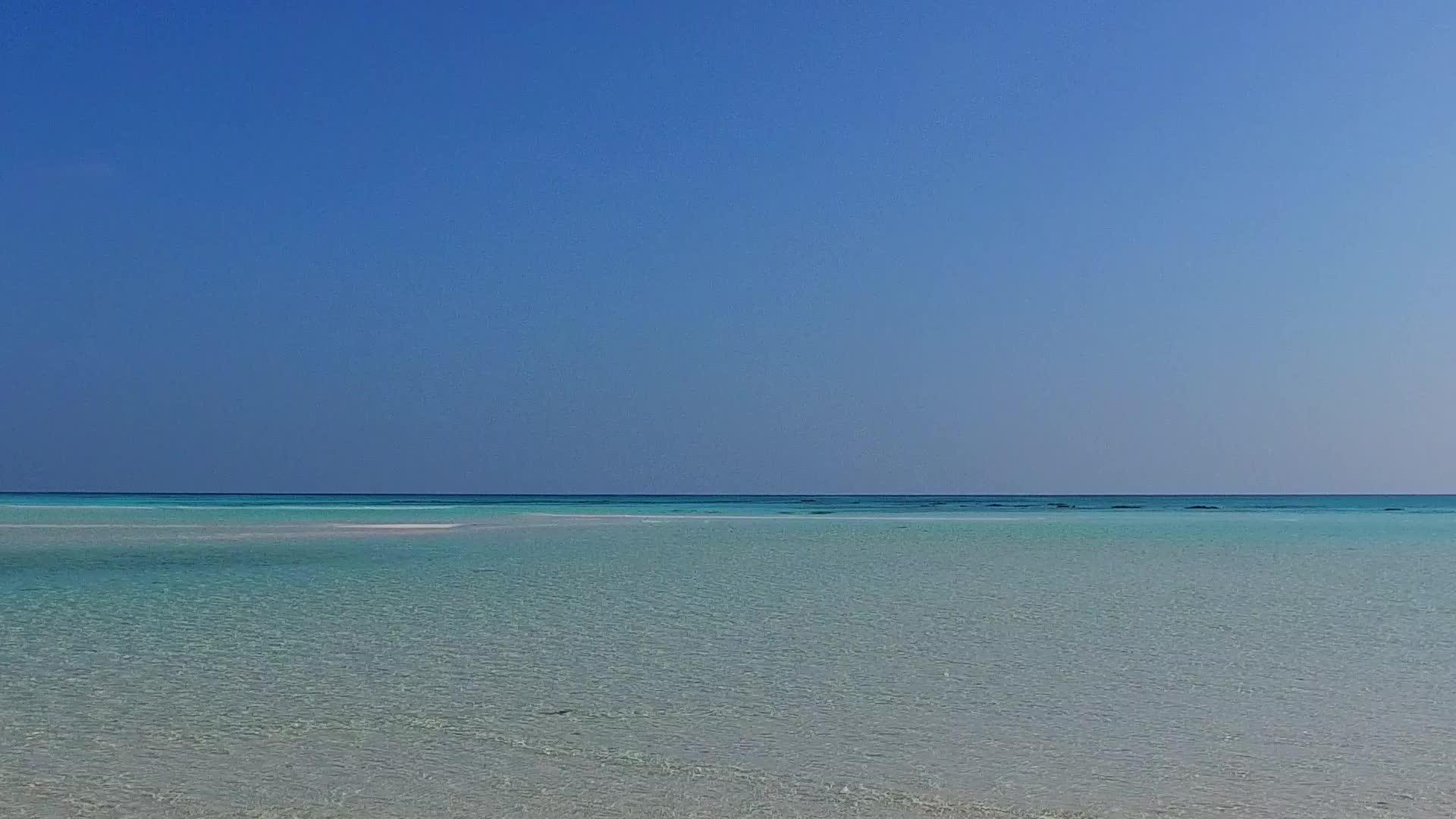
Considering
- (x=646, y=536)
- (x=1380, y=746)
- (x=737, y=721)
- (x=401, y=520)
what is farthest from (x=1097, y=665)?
(x=401, y=520)

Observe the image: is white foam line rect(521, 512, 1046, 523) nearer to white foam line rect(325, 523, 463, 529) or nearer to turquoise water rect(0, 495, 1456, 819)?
white foam line rect(325, 523, 463, 529)

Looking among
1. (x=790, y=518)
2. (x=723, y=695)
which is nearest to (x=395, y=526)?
(x=790, y=518)

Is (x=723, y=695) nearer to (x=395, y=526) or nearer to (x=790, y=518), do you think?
(x=395, y=526)

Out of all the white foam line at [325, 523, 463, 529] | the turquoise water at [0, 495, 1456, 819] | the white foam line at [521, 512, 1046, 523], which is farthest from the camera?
the white foam line at [521, 512, 1046, 523]

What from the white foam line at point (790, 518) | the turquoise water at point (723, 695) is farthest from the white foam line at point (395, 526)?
the turquoise water at point (723, 695)

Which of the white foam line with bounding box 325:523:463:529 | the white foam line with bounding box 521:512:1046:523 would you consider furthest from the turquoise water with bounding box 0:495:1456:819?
the white foam line with bounding box 521:512:1046:523

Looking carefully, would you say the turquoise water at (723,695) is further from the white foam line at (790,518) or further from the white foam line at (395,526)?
the white foam line at (790,518)

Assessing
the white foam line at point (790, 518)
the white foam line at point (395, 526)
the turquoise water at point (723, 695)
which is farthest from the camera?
the white foam line at point (790, 518)

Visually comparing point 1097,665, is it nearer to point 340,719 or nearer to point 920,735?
point 920,735

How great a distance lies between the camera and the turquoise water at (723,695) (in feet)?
16.4

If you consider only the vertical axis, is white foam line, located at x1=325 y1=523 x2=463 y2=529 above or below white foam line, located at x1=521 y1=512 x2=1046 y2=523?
above

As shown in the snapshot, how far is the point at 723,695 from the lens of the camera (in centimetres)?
705

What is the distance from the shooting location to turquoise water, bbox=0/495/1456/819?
4996 mm

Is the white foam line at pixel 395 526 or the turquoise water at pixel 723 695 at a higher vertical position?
the white foam line at pixel 395 526
